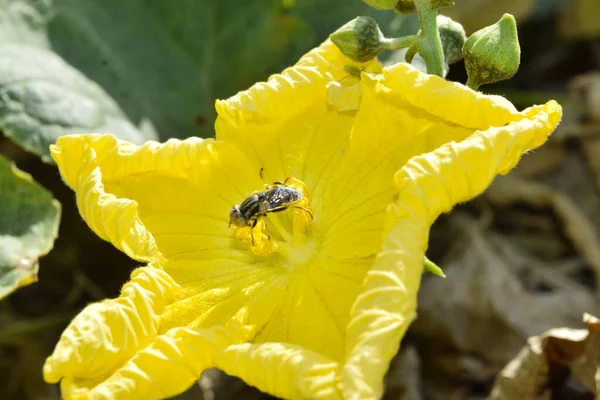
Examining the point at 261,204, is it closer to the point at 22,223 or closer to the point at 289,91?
the point at 289,91

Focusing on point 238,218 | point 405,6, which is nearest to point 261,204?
point 238,218

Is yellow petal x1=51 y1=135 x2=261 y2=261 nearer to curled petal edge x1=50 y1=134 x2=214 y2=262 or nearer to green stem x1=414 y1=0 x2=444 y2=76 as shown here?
curled petal edge x1=50 y1=134 x2=214 y2=262

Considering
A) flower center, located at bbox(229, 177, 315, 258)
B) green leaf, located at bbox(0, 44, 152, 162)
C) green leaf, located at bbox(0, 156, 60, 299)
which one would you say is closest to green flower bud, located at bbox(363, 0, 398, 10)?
flower center, located at bbox(229, 177, 315, 258)

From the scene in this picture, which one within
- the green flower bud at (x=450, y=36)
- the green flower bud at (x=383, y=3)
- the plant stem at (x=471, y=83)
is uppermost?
the green flower bud at (x=383, y=3)

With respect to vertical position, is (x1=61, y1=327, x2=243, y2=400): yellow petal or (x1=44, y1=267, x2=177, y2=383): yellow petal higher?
(x1=44, y1=267, x2=177, y2=383): yellow petal

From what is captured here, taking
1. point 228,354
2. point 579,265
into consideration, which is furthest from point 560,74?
point 228,354

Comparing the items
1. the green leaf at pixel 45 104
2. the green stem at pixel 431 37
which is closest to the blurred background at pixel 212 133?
the green leaf at pixel 45 104

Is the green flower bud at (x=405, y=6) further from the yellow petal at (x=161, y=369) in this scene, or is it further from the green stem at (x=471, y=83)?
the yellow petal at (x=161, y=369)
